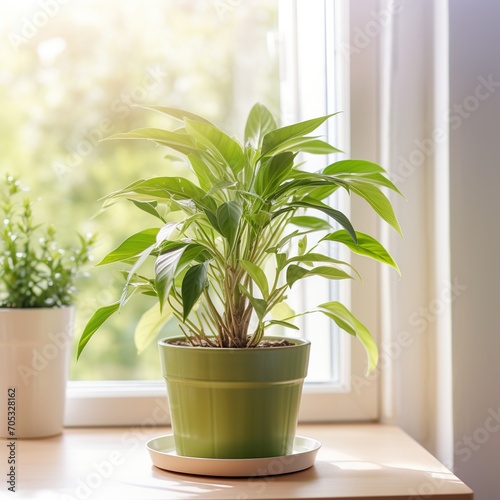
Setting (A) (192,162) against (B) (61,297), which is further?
(B) (61,297)

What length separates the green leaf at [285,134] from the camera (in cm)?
93

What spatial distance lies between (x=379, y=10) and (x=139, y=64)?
1.62ft

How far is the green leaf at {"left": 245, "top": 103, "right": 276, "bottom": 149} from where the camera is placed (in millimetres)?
1043

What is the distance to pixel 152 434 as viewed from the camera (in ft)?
4.00

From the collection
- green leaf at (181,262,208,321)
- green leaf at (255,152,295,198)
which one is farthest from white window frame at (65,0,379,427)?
green leaf at (181,262,208,321)

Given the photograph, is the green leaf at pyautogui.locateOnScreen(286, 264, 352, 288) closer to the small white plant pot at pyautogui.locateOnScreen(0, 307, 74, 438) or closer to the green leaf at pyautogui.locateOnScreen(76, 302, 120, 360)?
the green leaf at pyautogui.locateOnScreen(76, 302, 120, 360)

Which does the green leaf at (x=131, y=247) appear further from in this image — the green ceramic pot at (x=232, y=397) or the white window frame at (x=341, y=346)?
the white window frame at (x=341, y=346)

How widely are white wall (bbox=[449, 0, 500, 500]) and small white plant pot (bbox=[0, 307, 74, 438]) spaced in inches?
26.4

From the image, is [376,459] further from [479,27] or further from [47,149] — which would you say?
[47,149]

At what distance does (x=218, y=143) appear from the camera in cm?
94

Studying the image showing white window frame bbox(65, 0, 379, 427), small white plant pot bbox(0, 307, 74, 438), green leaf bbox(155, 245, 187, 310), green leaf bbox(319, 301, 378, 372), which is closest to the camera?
green leaf bbox(155, 245, 187, 310)

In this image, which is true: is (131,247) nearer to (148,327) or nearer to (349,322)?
(148,327)

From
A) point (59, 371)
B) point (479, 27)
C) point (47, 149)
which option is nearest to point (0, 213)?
point (47, 149)

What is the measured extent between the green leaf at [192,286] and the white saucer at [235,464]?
223 millimetres
